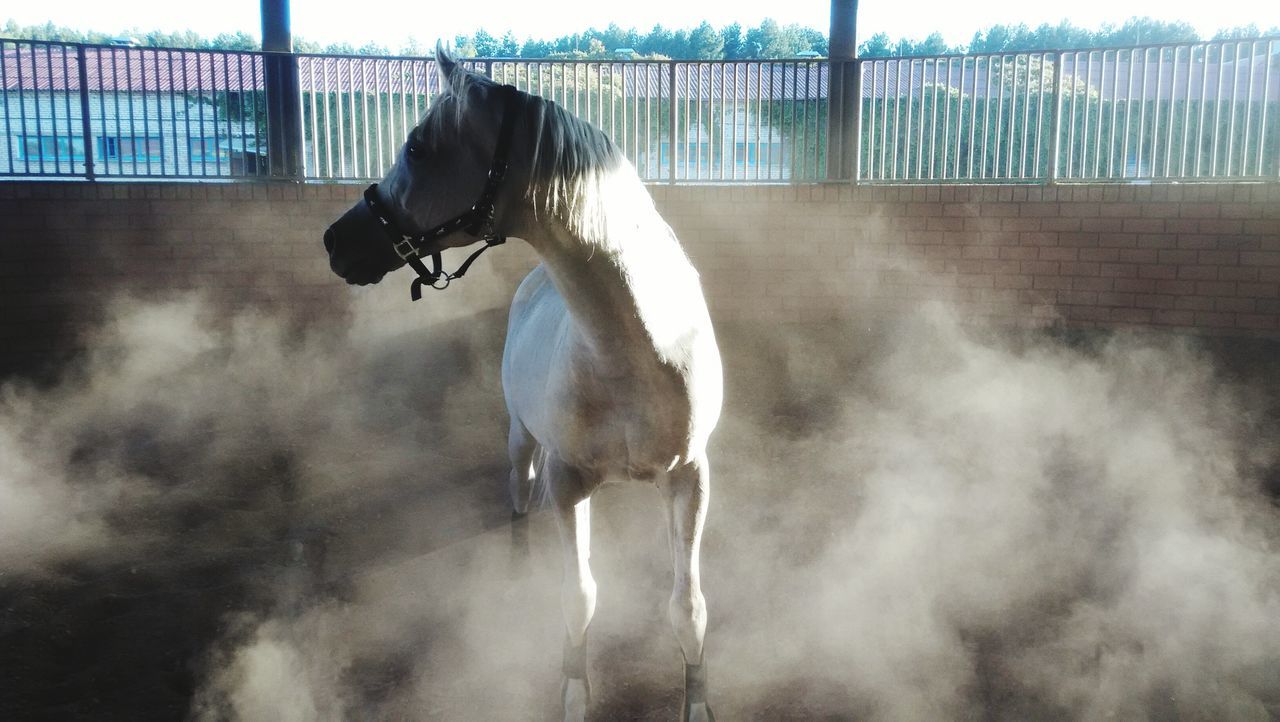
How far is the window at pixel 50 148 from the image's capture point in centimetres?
704

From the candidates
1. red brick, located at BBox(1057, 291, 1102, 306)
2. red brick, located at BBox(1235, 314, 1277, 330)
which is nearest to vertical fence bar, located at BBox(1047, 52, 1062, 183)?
red brick, located at BBox(1057, 291, 1102, 306)

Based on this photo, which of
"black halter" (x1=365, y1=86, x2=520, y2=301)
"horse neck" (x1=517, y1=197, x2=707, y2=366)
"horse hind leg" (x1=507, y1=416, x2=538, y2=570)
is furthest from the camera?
"horse hind leg" (x1=507, y1=416, x2=538, y2=570)

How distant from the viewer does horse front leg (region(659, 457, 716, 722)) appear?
2.72m

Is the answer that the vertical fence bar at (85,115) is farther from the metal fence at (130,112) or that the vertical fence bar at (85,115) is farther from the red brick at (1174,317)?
the red brick at (1174,317)

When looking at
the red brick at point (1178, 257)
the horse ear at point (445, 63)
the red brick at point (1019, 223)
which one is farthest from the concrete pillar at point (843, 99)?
the horse ear at point (445, 63)

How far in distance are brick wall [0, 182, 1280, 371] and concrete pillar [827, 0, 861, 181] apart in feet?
1.22

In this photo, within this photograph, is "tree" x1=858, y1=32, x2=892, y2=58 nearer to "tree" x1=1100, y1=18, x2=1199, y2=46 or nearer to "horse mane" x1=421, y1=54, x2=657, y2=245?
"tree" x1=1100, y1=18, x2=1199, y2=46

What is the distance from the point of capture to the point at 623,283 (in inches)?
89.7

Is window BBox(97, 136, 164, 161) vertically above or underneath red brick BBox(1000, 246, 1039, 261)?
above

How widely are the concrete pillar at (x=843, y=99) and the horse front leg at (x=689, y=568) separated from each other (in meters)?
5.53

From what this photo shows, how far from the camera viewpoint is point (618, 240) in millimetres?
2232

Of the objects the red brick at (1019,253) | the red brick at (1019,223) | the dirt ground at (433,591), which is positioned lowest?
the dirt ground at (433,591)

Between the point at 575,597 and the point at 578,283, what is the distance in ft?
3.77

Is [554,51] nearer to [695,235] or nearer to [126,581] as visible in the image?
[695,235]
